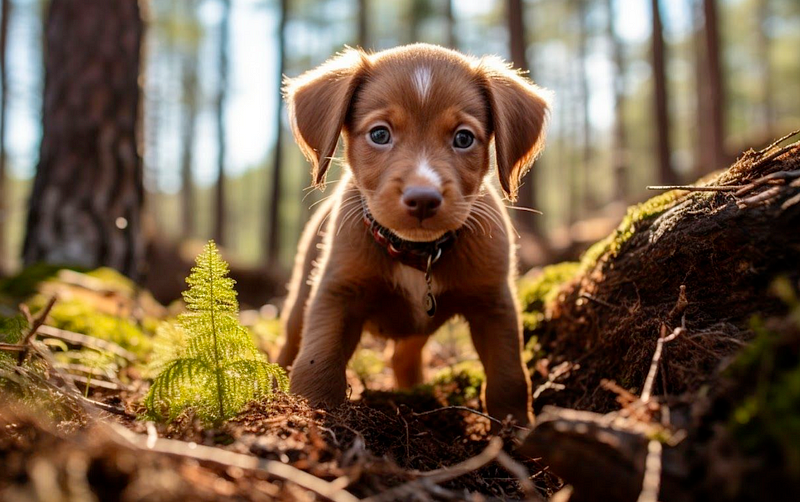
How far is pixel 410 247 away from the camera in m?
A: 3.25

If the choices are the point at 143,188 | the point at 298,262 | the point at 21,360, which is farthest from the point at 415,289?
the point at 143,188

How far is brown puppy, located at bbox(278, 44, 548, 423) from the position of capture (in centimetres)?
315

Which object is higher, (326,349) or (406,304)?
(406,304)

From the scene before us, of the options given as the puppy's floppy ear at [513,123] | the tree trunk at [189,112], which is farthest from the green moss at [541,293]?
the tree trunk at [189,112]

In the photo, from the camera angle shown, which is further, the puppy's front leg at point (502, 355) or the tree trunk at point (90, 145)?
the tree trunk at point (90, 145)

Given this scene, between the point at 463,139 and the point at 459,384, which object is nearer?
the point at 463,139

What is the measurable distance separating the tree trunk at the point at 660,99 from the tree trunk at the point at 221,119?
493 inches

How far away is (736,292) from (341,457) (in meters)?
1.57

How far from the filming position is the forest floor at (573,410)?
4.54 feet

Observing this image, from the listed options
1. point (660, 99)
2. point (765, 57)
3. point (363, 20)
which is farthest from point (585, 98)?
point (660, 99)

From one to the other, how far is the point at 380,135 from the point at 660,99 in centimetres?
1205

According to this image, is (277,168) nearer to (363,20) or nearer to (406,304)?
(363,20)

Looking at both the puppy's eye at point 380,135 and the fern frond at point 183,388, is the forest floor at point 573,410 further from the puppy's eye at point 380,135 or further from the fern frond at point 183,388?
the puppy's eye at point 380,135

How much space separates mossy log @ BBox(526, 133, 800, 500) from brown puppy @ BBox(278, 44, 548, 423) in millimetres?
455
